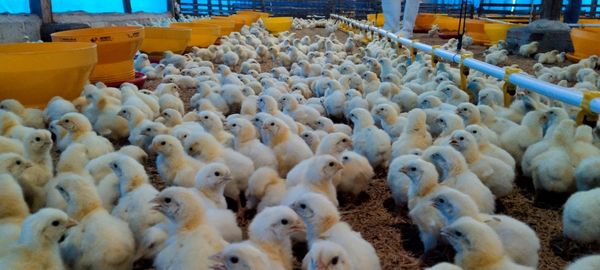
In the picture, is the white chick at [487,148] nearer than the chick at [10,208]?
No

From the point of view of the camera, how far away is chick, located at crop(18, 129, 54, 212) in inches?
114

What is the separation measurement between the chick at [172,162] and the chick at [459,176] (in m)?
1.47

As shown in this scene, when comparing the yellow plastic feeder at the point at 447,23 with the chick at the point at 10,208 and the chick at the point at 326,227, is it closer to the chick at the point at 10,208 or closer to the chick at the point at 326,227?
the chick at the point at 326,227

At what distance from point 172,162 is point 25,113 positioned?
6.74 ft

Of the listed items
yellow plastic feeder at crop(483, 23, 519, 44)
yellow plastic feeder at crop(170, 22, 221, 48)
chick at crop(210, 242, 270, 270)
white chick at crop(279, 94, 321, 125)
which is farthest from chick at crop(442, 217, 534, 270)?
yellow plastic feeder at crop(483, 23, 519, 44)

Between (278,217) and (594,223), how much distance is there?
155 centimetres

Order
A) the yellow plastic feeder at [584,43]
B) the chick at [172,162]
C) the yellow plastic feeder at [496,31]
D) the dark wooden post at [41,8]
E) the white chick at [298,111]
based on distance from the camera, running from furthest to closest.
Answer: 1. the yellow plastic feeder at [496,31]
2. the dark wooden post at [41,8]
3. the yellow plastic feeder at [584,43]
4. the white chick at [298,111]
5. the chick at [172,162]

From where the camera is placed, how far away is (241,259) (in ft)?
6.18

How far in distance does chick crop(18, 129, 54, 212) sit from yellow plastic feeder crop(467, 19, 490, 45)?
1197 centimetres

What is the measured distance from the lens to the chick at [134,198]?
2.46m

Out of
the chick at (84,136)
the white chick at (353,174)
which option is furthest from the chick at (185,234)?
the chick at (84,136)

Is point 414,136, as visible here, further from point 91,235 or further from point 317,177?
point 91,235

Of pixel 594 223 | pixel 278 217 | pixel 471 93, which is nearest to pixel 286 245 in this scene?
pixel 278 217

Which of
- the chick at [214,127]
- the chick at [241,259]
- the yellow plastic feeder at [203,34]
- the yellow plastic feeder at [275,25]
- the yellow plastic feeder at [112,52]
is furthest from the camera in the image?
the yellow plastic feeder at [275,25]
